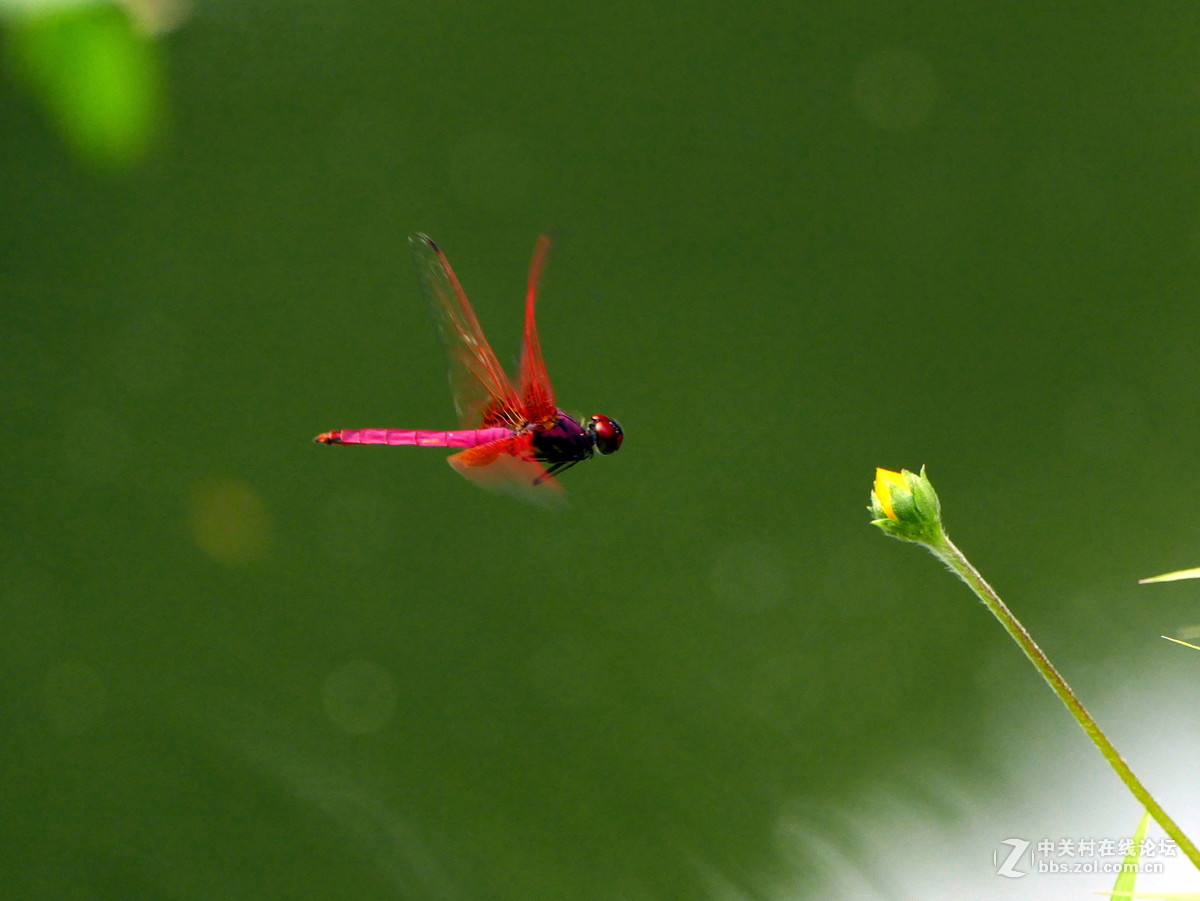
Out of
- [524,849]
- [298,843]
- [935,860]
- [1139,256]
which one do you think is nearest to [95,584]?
[298,843]

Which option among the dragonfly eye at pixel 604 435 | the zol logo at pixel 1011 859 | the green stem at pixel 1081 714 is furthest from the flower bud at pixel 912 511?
the zol logo at pixel 1011 859

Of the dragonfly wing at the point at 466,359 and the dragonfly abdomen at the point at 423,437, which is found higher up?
the dragonfly wing at the point at 466,359

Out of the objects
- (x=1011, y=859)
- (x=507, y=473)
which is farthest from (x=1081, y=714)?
(x=1011, y=859)

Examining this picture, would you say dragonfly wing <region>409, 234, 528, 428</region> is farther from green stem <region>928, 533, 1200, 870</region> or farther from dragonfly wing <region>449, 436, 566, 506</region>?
green stem <region>928, 533, 1200, 870</region>

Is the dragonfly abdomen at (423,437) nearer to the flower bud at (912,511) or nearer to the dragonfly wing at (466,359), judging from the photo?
the dragonfly wing at (466,359)

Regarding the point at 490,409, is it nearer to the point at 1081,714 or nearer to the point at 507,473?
the point at 507,473

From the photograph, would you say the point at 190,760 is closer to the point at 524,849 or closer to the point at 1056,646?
the point at 524,849

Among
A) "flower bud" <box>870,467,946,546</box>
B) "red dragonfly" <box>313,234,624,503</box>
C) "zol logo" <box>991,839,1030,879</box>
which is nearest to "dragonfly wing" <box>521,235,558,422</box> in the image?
"red dragonfly" <box>313,234,624,503</box>
